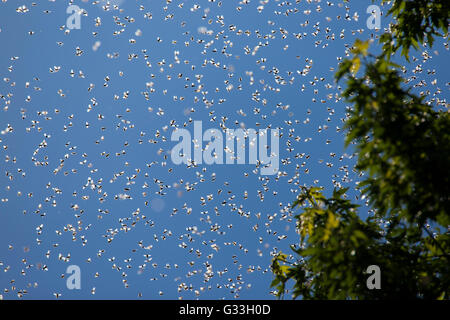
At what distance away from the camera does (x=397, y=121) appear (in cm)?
491

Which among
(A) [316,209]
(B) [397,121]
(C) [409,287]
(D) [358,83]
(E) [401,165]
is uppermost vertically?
A: (D) [358,83]

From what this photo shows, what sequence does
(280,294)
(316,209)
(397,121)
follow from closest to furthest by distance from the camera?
(397,121)
(316,209)
(280,294)

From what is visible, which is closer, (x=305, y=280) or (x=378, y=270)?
(x=378, y=270)

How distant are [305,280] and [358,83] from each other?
3638 millimetres

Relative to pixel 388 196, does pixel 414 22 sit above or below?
above

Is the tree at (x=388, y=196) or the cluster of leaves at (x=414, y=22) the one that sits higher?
the cluster of leaves at (x=414, y=22)

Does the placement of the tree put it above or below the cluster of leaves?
below

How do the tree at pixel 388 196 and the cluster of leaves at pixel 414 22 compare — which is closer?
the tree at pixel 388 196

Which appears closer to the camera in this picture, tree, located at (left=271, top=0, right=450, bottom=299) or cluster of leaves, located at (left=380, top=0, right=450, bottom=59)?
tree, located at (left=271, top=0, right=450, bottom=299)
